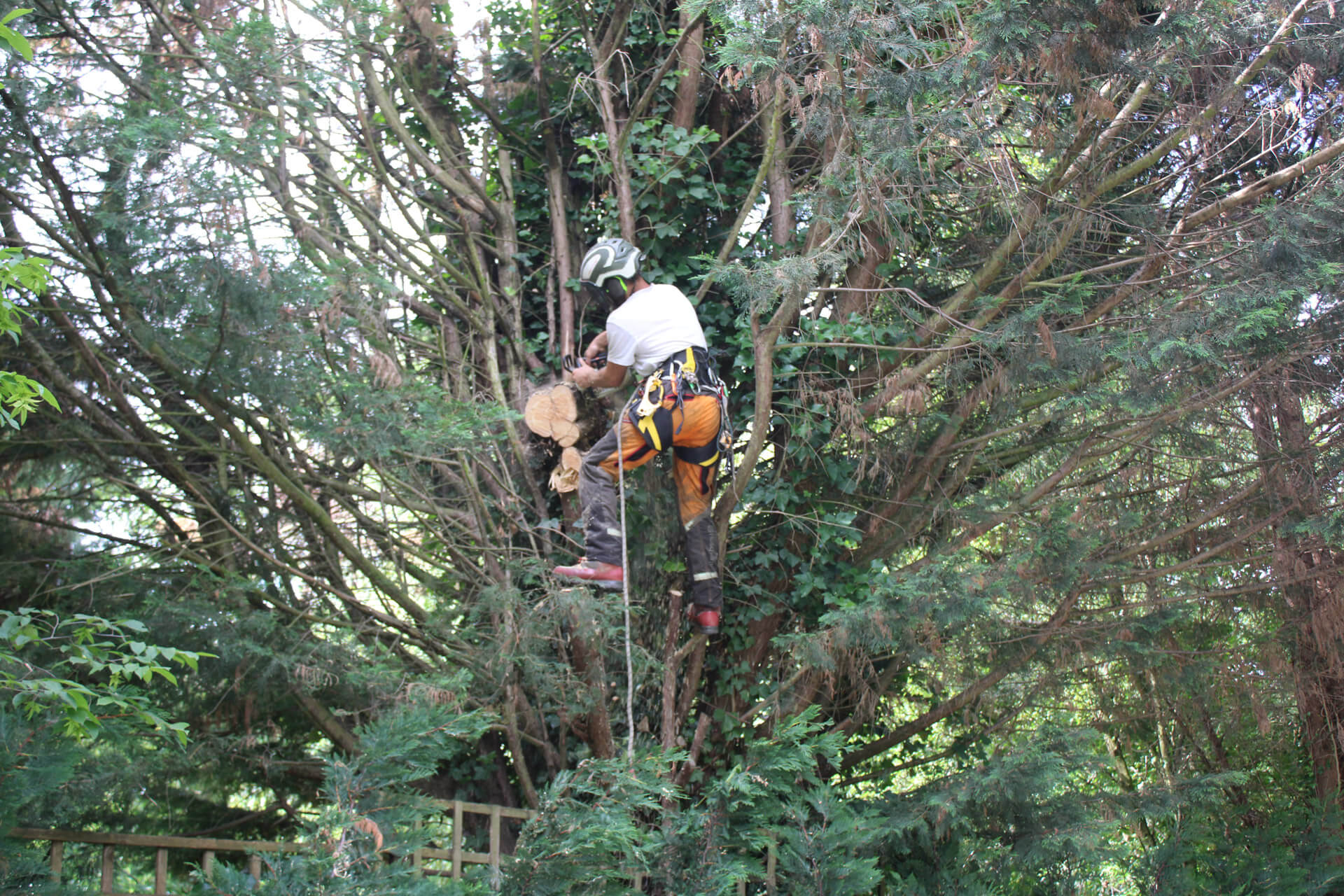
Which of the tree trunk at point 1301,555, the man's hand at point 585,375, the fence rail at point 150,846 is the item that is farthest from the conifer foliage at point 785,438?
the fence rail at point 150,846

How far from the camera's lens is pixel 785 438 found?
6.75 meters

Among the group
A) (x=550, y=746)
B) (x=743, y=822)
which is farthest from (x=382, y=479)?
(x=743, y=822)

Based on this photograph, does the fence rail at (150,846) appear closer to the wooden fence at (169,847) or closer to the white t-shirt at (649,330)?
the wooden fence at (169,847)

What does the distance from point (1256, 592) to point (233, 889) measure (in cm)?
547

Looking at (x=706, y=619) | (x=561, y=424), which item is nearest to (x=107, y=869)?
(x=706, y=619)

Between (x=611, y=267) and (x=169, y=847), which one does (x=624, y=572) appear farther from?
(x=169, y=847)

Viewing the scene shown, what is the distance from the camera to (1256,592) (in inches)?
249

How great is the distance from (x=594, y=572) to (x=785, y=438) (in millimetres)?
1812

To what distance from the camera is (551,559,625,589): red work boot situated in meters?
5.39

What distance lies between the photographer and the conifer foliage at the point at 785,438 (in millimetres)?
5211

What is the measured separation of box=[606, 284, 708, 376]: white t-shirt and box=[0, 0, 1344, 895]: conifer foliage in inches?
17.1

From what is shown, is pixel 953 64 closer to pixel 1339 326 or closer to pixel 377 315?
pixel 1339 326

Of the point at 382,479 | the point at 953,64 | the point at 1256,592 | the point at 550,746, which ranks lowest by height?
the point at 550,746

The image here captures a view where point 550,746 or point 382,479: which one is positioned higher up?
point 382,479
